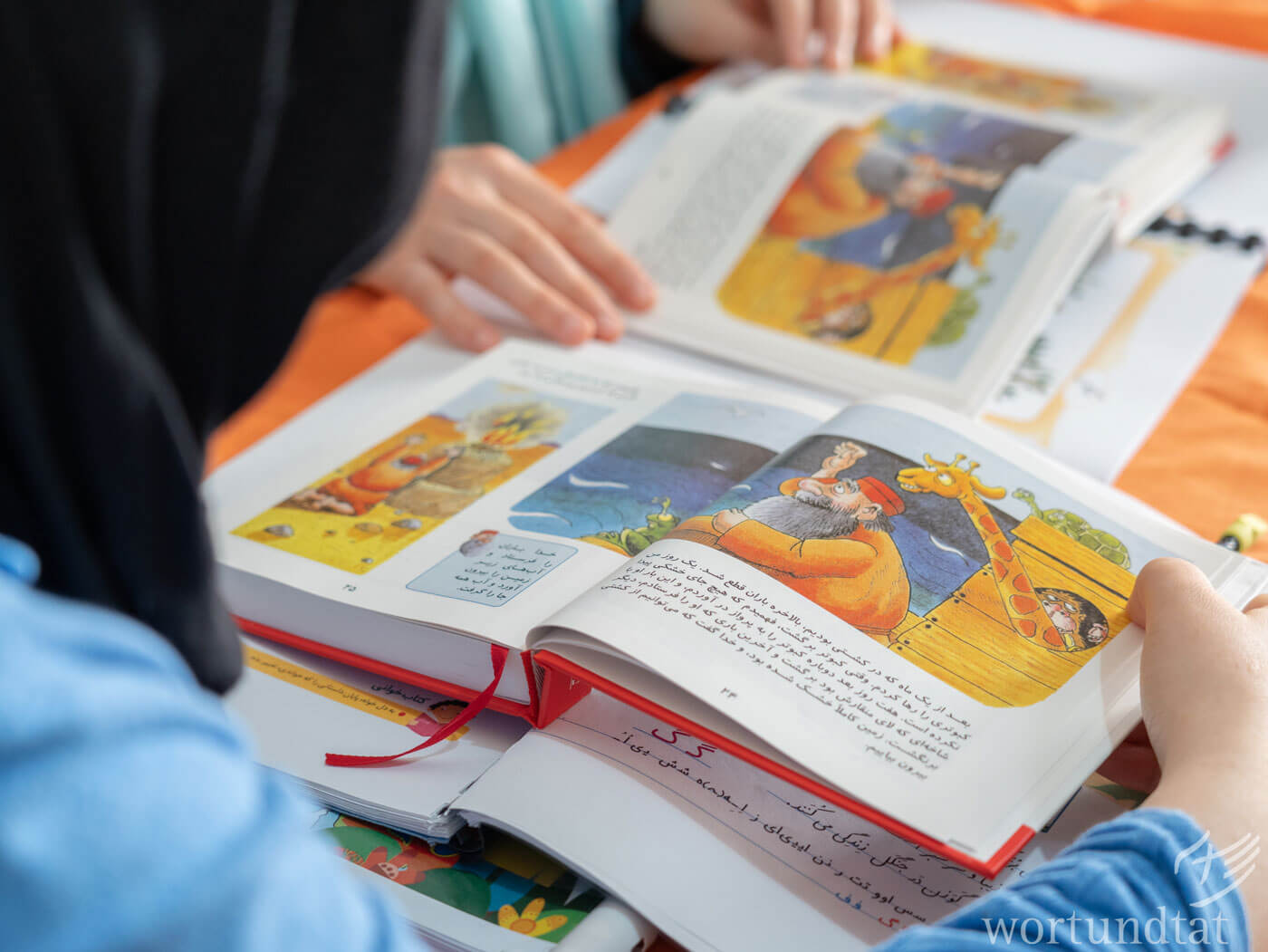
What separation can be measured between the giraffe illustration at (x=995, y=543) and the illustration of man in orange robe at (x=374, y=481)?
268 millimetres

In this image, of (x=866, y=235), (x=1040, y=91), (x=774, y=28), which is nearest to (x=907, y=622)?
(x=866, y=235)

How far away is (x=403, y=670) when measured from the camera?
0.54 m

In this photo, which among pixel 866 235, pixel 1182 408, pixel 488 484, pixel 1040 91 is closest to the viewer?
pixel 488 484

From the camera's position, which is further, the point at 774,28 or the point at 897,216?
the point at 774,28

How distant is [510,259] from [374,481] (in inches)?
10.9

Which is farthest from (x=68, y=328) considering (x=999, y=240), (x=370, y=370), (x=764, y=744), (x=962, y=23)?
(x=962, y=23)

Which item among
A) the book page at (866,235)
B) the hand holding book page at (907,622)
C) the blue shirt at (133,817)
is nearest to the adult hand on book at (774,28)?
the book page at (866,235)

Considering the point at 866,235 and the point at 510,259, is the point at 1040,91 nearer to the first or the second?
the point at 866,235

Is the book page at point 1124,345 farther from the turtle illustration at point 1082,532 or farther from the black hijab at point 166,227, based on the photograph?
the black hijab at point 166,227

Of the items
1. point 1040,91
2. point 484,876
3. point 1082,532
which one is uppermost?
point 1040,91

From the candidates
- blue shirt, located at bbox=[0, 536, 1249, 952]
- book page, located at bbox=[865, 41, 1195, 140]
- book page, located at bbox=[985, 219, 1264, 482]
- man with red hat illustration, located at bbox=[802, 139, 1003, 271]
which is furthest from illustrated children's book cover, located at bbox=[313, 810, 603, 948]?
book page, located at bbox=[865, 41, 1195, 140]

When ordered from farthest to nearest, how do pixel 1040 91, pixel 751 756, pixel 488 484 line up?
pixel 1040 91 → pixel 488 484 → pixel 751 756

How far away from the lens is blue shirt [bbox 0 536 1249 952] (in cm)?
22

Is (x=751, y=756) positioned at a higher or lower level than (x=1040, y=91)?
lower
